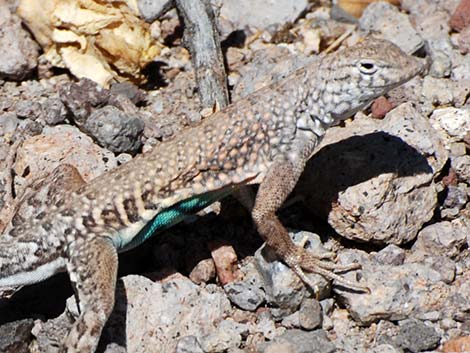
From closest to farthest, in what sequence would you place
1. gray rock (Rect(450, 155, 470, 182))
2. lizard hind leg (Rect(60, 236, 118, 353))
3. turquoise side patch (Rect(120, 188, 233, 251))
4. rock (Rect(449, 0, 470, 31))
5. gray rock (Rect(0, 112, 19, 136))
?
lizard hind leg (Rect(60, 236, 118, 353)) < turquoise side patch (Rect(120, 188, 233, 251)) < gray rock (Rect(450, 155, 470, 182)) < gray rock (Rect(0, 112, 19, 136)) < rock (Rect(449, 0, 470, 31))

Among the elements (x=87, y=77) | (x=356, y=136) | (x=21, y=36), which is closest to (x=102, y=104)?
(x=87, y=77)

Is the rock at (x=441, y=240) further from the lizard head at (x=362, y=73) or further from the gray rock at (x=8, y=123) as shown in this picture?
the gray rock at (x=8, y=123)

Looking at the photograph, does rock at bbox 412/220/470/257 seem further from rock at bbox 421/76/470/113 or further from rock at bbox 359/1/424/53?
rock at bbox 359/1/424/53

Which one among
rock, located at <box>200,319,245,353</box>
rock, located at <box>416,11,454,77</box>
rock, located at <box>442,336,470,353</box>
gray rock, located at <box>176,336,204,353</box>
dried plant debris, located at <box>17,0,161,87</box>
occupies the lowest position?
rock, located at <box>442,336,470,353</box>

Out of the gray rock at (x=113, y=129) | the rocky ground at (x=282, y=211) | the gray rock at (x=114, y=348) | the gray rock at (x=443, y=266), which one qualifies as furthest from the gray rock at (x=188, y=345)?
→ the gray rock at (x=113, y=129)

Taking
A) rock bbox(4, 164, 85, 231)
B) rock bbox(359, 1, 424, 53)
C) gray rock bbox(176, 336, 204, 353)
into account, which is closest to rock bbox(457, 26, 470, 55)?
rock bbox(359, 1, 424, 53)

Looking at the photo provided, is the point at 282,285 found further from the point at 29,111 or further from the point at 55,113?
the point at 29,111

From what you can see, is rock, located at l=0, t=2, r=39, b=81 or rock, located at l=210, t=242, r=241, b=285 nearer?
rock, located at l=210, t=242, r=241, b=285

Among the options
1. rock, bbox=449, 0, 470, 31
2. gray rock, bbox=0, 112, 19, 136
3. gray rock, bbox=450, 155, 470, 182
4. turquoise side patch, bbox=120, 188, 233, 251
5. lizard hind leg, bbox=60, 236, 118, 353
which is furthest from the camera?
rock, bbox=449, 0, 470, 31
